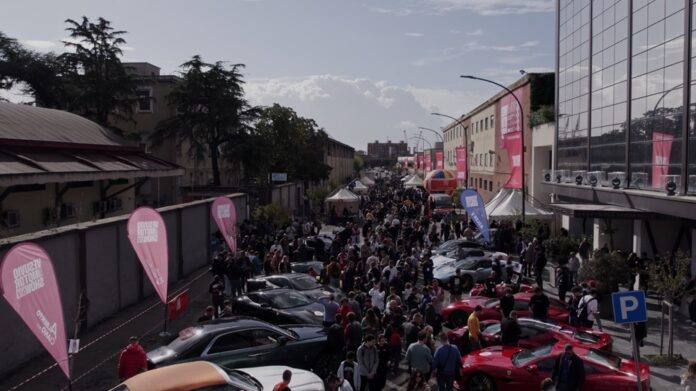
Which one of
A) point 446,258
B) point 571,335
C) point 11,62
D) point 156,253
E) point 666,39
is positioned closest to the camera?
point 571,335

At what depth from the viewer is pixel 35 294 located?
32.4ft

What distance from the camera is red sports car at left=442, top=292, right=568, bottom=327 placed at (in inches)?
669

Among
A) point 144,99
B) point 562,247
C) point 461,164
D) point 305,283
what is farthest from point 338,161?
point 305,283

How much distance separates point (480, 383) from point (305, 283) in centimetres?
809

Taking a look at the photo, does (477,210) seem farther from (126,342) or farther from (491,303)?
(126,342)

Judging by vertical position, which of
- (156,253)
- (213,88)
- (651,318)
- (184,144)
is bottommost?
(651,318)

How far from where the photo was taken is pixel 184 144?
50.2 meters

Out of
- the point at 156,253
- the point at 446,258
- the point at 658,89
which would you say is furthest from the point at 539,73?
the point at 156,253

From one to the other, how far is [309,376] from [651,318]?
1265 centimetres

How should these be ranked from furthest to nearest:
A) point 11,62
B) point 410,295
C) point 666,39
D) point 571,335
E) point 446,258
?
point 11,62 < point 446,258 < point 666,39 < point 410,295 < point 571,335

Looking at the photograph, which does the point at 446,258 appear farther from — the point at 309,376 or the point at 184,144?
the point at 184,144

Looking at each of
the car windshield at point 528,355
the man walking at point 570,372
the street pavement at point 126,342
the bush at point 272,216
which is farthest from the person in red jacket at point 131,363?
the bush at point 272,216

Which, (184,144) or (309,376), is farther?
(184,144)

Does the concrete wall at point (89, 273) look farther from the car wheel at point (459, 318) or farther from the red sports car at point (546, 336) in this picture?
the car wheel at point (459, 318)
